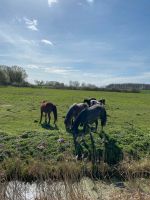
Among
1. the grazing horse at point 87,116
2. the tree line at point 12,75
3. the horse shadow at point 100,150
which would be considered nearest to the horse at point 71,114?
the grazing horse at point 87,116

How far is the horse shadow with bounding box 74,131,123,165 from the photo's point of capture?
408 inches

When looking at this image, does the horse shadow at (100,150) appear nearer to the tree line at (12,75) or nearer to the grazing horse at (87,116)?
the grazing horse at (87,116)

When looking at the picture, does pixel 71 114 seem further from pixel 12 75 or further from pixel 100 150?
pixel 12 75

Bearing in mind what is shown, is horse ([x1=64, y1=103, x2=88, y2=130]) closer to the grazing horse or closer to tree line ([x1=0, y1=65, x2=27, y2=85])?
the grazing horse

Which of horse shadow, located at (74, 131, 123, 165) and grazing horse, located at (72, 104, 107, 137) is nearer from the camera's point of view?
horse shadow, located at (74, 131, 123, 165)

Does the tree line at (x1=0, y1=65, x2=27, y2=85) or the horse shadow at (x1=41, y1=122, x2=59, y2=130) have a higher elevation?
the tree line at (x1=0, y1=65, x2=27, y2=85)

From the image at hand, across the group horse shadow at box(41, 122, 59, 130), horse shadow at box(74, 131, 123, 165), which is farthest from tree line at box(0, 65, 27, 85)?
horse shadow at box(74, 131, 123, 165)

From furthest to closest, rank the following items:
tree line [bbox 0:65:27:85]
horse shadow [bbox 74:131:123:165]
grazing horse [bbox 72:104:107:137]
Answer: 1. tree line [bbox 0:65:27:85]
2. grazing horse [bbox 72:104:107:137]
3. horse shadow [bbox 74:131:123:165]

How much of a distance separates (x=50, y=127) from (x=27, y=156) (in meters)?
5.59

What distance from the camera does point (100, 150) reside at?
1105cm

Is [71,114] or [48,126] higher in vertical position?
[71,114]

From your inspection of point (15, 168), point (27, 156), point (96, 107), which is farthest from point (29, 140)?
point (96, 107)

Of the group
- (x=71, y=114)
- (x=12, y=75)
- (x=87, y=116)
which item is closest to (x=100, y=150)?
(x=87, y=116)

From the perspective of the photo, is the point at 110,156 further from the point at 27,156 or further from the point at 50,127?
the point at 50,127
